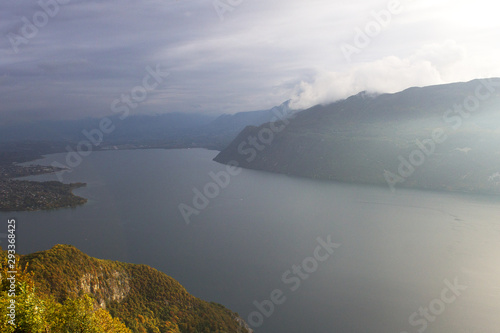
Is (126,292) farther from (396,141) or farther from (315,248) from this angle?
(396,141)

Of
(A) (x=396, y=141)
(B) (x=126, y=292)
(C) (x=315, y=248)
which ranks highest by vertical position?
(A) (x=396, y=141)

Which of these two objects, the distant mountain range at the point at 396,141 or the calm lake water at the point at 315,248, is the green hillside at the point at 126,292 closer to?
the calm lake water at the point at 315,248

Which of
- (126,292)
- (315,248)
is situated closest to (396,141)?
(315,248)

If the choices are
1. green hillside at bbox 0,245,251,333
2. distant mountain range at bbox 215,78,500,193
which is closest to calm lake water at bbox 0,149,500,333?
green hillside at bbox 0,245,251,333

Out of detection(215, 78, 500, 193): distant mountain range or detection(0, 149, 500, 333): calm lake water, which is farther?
detection(215, 78, 500, 193): distant mountain range

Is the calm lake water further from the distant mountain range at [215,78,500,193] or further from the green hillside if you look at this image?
the distant mountain range at [215,78,500,193]

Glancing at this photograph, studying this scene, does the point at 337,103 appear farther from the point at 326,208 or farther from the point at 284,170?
the point at 326,208
